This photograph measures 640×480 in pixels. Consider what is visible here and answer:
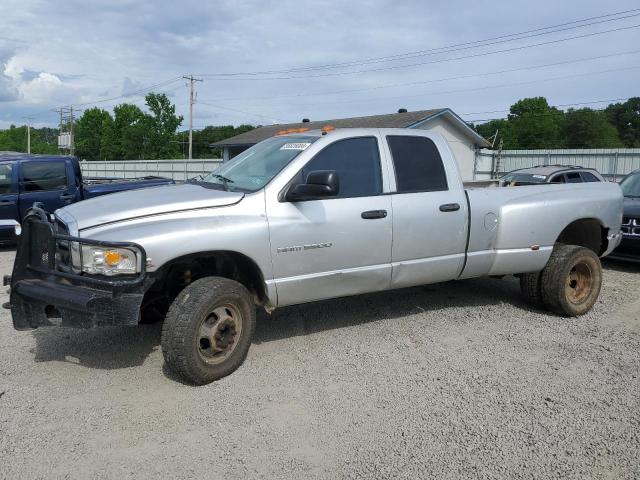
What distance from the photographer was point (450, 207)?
5.18 metres

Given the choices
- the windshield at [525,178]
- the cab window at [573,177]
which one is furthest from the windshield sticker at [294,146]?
the cab window at [573,177]

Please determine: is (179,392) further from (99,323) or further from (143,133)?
(143,133)

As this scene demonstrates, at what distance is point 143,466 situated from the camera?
10.2ft

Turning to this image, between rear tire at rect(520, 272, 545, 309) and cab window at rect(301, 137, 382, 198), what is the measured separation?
221 cm

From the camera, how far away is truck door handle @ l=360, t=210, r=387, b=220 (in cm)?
469

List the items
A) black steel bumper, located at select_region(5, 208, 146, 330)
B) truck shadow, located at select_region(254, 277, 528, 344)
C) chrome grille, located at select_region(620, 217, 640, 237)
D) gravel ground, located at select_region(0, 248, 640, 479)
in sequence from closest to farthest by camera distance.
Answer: gravel ground, located at select_region(0, 248, 640, 479)
black steel bumper, located at select_region(5, 208, 146, 330)
truck shadow, located at select_region(254, 277, 528, 344)
chrome grille, located at select_region(620, 217, 640, 237)

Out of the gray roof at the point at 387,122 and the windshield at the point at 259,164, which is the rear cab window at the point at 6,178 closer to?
the windshield at the point at 259,164

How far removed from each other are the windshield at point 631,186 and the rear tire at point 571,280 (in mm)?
4017

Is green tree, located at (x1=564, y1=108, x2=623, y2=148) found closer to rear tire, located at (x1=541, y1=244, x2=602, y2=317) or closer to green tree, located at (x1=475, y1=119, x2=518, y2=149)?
green tree, located at (x1=475, y1=119, x2=518, y2=149)

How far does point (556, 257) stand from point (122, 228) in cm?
434

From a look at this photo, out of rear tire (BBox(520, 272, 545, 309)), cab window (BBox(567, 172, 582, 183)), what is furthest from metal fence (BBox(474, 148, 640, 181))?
rear tire (BBox(520, 272, 545, 309))

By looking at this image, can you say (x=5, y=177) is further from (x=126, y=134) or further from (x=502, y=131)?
(x=502, y=131)

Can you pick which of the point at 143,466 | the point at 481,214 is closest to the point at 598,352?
the point at 481,214

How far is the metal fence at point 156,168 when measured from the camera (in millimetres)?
33125
